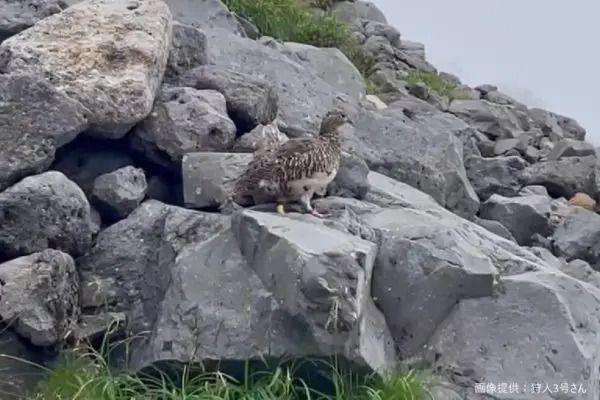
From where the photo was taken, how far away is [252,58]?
1041 centimetres

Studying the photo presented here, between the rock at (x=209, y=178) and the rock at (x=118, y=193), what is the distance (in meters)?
0.29

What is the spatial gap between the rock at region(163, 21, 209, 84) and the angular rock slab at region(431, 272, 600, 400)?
3.02m

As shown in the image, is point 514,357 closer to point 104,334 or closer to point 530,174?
point 104,334

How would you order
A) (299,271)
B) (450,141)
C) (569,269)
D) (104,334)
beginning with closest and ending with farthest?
(299,271) → (104,334) → (569,269) → (450,141)

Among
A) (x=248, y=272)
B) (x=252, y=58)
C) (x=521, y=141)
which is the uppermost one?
(x=248, y=272)

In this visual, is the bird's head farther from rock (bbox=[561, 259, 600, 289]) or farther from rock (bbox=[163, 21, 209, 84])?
rock (bbox=[561, 259, 600, 289])

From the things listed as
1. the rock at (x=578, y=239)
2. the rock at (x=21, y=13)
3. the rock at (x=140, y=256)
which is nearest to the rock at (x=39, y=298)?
the rock at (x=140, y=256)

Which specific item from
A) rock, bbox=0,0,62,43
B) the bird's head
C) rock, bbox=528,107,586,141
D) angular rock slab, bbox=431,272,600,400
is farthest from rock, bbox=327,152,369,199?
rock, bbox=528,107,586,141

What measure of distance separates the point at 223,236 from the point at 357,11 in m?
12.9

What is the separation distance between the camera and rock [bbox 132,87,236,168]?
8.23m

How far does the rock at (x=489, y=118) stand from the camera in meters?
14.1

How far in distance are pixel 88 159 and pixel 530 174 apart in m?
5.07

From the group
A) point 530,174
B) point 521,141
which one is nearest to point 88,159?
point 530,174

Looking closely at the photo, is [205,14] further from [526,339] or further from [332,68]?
[526,339]
